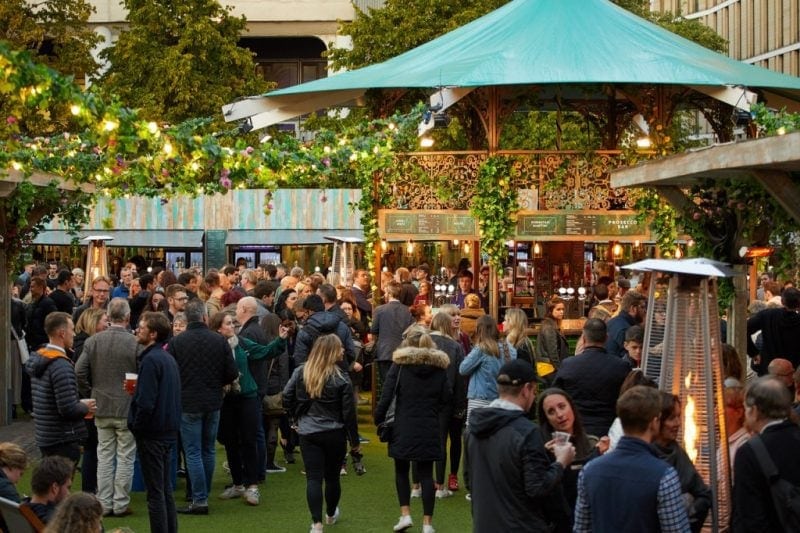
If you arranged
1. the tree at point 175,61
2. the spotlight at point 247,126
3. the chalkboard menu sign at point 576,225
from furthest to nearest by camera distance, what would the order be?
the tree at point 175,61, the spotlight at point 247,126, the chalkboard menu sign at point 576,225

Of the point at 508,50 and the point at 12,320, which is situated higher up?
the point at 508,50

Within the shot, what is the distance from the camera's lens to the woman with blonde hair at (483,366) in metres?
13.1

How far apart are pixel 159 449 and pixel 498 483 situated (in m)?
4.08

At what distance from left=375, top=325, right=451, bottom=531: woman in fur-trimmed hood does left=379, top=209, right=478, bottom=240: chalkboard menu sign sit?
8.48 metres

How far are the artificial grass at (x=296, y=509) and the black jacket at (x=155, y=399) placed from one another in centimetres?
134

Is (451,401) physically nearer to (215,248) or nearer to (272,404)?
(272,404)

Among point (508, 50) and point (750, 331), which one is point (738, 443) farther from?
Result: point (508, 50)

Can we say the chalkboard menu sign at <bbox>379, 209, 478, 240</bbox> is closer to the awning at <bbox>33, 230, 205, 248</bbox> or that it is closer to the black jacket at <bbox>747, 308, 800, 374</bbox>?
the black jacket at <bbox>747, 308, 800, 374</bbox>

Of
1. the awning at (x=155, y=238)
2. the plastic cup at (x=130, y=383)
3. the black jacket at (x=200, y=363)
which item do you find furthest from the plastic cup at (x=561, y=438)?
the awning at (x=155, y=238)

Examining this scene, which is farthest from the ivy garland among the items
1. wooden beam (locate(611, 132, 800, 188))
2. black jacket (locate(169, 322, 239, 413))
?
black jacket (locate(169, 322, 239, 413))

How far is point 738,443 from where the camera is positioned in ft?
30.6

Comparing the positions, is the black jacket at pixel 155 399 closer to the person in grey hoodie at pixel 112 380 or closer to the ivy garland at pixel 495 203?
the person in grey hoodie at pixel 112 380


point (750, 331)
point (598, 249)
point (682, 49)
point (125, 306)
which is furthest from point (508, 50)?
point (598, 249)

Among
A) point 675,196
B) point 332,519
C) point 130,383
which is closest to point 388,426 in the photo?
point 332,519
